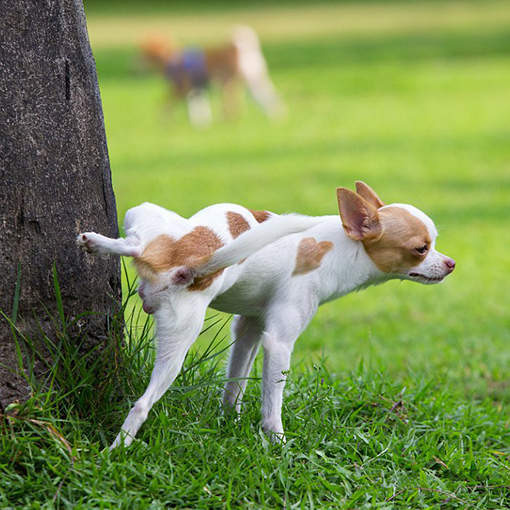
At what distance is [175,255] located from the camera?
3.12 meters

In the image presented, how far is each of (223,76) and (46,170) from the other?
52.2 ft

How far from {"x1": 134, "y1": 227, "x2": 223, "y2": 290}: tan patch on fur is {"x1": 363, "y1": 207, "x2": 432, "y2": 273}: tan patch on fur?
641mm

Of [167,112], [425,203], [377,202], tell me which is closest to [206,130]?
[167,112]

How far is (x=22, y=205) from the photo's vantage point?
3.24 metres

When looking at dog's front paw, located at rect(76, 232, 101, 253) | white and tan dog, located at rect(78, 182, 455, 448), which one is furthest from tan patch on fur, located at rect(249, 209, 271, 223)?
dog's front paw, located at rect(76, 232, 101, 253)

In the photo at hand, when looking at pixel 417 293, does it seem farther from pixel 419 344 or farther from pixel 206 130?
pixel 206 130

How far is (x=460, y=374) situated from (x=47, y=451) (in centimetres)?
306

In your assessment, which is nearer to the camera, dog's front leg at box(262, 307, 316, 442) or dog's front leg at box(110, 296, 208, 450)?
dog's front leg at box(110, 296, 208, 450)

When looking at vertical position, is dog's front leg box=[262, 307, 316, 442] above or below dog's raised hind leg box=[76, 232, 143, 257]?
below

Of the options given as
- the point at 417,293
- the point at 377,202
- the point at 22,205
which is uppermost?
Result: the point at 22,205

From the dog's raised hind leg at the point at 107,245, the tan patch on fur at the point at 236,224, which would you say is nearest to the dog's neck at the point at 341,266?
the tan patch on fur at the point at 236,224

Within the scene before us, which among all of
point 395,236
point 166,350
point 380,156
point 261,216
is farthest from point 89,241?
point 380,156

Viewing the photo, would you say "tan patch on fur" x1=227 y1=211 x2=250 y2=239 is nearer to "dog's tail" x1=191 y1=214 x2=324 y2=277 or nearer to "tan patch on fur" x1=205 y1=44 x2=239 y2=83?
"dog's tail" x1=191 y1=214 x2=324 y2=277

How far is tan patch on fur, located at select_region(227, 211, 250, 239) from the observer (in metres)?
3.30
